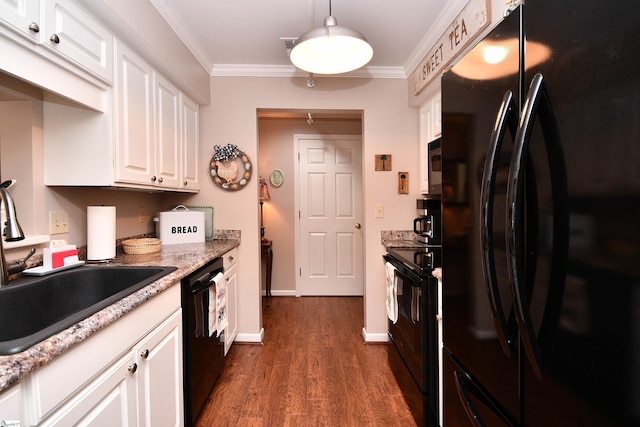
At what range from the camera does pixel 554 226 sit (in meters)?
0.64

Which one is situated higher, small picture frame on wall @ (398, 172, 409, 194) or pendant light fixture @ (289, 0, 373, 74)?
pendant light fixture @ (289, 0, 373, 74)

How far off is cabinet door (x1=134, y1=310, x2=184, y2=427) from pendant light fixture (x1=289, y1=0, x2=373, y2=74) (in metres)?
1.57

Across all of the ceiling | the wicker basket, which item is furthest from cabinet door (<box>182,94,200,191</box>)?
the wicker basket

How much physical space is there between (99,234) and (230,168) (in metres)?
1.22

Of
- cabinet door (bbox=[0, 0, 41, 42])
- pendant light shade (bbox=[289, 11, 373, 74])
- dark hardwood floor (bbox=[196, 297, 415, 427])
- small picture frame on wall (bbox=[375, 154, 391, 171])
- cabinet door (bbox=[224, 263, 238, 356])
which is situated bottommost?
dark hardwood floor (bbox=[196, 297, 415, 427])

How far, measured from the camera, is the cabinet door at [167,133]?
6.43 feet

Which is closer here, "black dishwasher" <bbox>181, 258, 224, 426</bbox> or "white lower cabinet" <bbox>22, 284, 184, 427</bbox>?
"white lower cabinet" <bbox>22, 284, 184, 427</bbox>

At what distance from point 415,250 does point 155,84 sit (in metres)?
2.10

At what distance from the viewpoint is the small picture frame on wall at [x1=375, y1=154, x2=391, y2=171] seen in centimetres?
274

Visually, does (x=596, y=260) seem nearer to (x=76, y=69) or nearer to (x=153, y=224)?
(x=76, y=69)

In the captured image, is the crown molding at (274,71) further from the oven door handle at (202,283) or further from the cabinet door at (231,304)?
the oven door handle at (202,283)

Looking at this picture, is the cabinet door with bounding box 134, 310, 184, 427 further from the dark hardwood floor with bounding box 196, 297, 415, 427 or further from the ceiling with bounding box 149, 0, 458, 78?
the ceiling with bounding box 149, 0, 458, 78

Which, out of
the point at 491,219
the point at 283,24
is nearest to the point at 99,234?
the point at 283,24

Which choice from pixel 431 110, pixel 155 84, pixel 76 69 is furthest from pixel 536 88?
pixel 155 84
